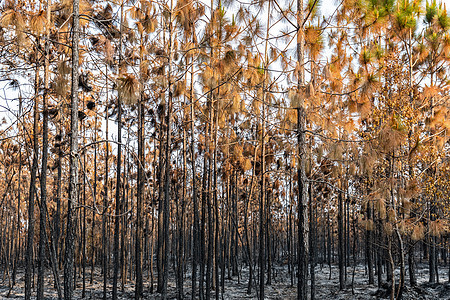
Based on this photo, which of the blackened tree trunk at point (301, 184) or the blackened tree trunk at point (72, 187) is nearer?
the blackened tree trunk at point (72, 187)

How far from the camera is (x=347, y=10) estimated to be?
8625 millimetres

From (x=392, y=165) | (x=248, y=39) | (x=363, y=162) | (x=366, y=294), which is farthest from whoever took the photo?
(x=366, y=294)

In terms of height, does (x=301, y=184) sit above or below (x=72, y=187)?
above

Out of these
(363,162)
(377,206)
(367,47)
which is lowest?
(377,206)

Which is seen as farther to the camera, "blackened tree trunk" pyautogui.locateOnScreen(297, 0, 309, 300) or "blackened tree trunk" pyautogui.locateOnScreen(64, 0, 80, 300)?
"blackened tree trunk" pyautogui.locateOnScreen(297, 0, 309, 300)

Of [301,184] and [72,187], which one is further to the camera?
[301,184]

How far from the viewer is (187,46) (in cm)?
1094

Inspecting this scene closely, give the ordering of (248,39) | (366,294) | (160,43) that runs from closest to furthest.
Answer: (248,39) → (160,43) → (366,294)

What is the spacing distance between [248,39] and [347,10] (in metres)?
2.83

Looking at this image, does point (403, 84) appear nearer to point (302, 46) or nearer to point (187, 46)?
point (302, 46)

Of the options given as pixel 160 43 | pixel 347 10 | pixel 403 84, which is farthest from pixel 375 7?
pixel 160 43

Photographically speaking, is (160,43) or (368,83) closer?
(368,83)

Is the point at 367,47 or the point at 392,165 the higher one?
the point at 367,47

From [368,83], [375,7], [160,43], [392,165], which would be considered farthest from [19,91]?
[392,165]
